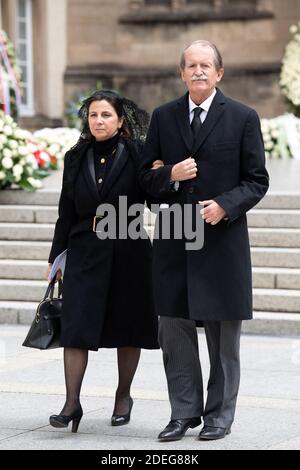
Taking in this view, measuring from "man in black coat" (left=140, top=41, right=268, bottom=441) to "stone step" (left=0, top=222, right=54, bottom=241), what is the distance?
18.1 ft

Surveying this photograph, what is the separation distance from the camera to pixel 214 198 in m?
6.17

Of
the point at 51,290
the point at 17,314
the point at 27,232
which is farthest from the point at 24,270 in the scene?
the point at 51,290

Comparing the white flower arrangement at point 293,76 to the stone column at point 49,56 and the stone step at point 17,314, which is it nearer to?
the stone column at point 49,56

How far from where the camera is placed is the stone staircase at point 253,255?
10250 mm

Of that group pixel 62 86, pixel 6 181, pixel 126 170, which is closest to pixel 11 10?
pixel 62 86

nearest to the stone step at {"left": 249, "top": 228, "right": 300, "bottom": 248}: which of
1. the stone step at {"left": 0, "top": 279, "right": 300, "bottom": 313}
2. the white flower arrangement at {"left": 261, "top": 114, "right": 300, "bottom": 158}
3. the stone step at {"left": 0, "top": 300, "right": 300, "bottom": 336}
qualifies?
the stone step at {"left": 0, "top": 279, "right": 300, "bottom": 313}

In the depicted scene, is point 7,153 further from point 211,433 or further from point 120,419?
point 211,433

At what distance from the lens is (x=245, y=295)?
6.32 metres

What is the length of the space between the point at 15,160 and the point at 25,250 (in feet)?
4.99

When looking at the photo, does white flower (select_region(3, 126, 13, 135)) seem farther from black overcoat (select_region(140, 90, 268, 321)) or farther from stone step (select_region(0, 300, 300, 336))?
black overcoat (select_region(140, 90, 268, 321))

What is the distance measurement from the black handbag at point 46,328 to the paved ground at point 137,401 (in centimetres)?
47

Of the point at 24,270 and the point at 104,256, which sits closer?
the point at 104,256

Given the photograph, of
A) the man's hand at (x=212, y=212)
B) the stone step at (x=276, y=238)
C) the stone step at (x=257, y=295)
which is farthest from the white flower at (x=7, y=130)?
the man's hand at (x=212, y=212)

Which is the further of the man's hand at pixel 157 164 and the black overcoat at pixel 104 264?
the black overcoat at pixel 104 264
